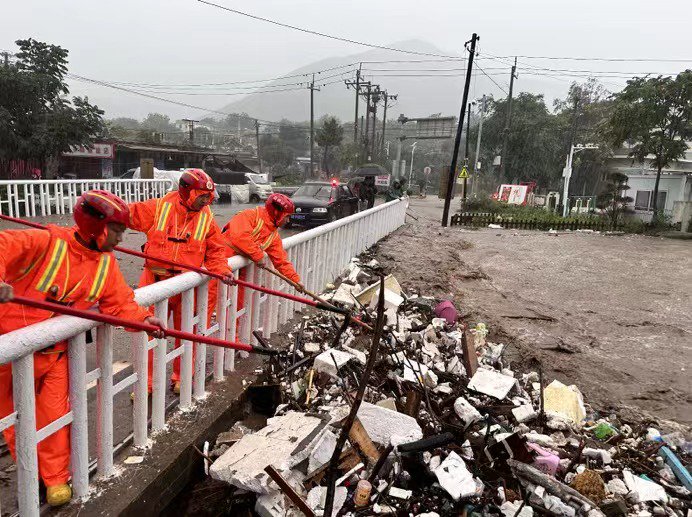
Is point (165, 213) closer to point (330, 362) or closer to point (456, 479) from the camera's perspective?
point (330, 362)

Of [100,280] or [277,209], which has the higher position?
[277,209]

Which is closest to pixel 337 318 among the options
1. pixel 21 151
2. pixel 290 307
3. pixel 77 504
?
pixel 290 307

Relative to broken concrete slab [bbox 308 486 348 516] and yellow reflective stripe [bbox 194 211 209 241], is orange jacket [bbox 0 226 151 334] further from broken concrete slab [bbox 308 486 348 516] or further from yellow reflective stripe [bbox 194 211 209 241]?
broken concrete slab [bbox 308 486 348 516]

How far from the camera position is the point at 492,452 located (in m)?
3.19

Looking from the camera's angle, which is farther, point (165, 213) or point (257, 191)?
point (257, 191)

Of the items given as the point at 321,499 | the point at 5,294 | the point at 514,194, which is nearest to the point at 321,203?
the point at 321,499

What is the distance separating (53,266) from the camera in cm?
231

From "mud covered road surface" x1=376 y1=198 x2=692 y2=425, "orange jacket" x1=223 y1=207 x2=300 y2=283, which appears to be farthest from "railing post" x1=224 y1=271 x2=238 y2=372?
"mud covered road surface" x1=376 y1=198 x2=692 y2=425

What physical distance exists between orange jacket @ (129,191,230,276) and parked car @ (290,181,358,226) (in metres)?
10.1

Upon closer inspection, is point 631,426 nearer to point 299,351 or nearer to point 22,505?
point 299,351

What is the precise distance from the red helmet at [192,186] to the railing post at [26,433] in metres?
1.95

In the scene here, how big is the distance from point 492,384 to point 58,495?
3362mm

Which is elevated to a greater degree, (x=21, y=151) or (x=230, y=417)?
(x=21, y=151)

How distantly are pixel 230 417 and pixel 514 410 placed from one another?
7.55 feet
